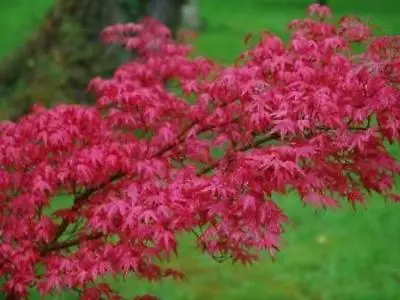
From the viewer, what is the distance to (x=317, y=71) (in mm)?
3754

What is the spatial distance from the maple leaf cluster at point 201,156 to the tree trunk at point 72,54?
5.05m

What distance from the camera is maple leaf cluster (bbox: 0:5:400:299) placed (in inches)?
127

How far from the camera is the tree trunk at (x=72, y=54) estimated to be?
9508 mm

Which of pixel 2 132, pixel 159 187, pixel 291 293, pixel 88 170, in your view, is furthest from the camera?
pixel 291 293

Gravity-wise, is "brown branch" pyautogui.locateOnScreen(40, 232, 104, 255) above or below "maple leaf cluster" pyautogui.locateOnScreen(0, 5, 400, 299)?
below

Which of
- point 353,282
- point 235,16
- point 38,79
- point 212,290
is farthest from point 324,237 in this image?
point 235,16

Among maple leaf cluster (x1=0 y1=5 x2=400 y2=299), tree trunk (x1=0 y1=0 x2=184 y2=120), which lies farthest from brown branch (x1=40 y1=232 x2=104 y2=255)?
tree trunk (x1=0 y1=0 x2=184 y2=120)

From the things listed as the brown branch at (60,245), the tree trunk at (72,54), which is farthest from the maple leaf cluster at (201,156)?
the tree trunk at (72,54)

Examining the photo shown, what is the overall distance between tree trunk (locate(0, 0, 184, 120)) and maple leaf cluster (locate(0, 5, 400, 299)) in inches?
199

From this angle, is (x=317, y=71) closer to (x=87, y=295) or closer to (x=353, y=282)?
(x=87, y=295)

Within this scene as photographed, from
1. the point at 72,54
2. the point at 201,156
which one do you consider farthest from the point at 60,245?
the point at 72,54

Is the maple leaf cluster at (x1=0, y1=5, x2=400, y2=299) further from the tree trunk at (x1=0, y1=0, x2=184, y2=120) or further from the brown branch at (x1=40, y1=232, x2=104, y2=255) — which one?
the tree trunk at (x1=0, y1=0, x2=184, y2=120)

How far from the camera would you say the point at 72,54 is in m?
9.81

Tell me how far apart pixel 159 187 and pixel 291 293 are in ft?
10.1
